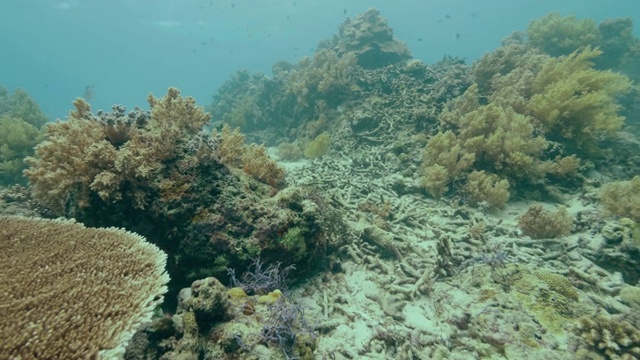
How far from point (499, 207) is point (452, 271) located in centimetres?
299

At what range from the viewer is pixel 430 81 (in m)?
14.7

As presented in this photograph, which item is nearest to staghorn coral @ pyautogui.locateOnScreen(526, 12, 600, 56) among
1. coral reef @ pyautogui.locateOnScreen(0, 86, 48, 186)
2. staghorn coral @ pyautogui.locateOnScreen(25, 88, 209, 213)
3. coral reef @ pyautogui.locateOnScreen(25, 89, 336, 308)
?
coral reef @ pyautogui.locateOnScreen(25, 89, 336, 308)

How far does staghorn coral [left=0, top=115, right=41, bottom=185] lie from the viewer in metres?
9.96

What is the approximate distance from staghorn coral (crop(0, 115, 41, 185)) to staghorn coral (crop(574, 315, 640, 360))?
47.5 ft

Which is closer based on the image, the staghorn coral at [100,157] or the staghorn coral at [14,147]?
the staghorn coral at [100,157]

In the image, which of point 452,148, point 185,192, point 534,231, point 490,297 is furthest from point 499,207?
point 185,192

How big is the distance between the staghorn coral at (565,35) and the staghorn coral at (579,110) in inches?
376

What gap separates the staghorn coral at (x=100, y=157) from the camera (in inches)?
155

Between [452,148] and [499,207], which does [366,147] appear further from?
[499,207]

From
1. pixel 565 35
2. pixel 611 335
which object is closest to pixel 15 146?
pixel 611 335

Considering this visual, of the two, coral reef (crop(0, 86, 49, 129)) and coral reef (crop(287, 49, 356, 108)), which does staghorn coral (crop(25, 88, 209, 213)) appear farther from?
coral reef (crop(0, 86, 49, 129))

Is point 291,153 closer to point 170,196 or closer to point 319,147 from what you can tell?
point 319,147

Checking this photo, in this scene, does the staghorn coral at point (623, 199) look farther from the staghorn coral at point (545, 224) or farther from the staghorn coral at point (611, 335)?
the staghorn coral at point (611, 335)

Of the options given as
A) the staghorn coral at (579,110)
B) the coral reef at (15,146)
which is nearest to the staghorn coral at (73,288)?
the coral reef at (15,146)
